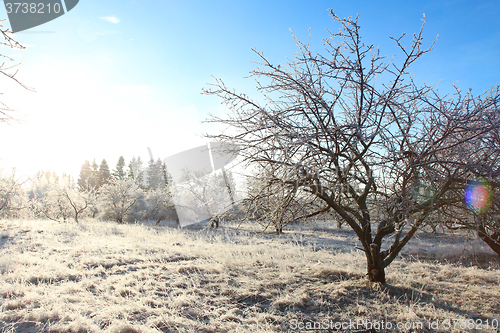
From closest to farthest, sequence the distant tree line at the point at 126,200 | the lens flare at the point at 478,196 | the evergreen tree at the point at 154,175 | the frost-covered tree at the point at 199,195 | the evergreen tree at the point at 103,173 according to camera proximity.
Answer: the lens flare at the point at 478,196, the distant tree line at the point at 126,200, the frost-covered tree at the point at 199,195, the evergreen tree at the point at 154,175, the evergreen tree at the point at 103,173

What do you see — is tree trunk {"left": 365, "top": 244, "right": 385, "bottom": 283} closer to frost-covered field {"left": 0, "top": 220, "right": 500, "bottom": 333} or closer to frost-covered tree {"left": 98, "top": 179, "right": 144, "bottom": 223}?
frost-covered field {"left": 0, "top": 220, "right": 500, "bottom": 333}

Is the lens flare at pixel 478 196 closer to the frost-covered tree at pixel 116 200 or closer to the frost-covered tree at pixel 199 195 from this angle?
the frost-covered tree at pixel 199 195

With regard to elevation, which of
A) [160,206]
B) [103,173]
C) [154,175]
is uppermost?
[103,173]

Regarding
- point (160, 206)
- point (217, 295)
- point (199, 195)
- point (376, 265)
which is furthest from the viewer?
point (199, 195)

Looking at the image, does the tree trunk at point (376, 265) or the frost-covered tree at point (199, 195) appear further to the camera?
the frost-covered tree at point (199, 195)

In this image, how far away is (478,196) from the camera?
413 centimetres

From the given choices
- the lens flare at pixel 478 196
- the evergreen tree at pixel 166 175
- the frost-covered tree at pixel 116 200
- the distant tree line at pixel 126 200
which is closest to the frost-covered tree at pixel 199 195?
the distant tree line at pixel 126 200

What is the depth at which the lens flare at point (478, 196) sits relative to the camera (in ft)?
13.0

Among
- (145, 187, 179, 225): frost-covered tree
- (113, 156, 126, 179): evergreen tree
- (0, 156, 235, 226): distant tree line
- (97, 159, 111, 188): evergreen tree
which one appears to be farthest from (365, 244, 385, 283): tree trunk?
(113, 156, 126, 179): evergreen tree

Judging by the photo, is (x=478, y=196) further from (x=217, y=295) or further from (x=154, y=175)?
(x=154, y=175)

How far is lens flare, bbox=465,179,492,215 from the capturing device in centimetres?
395

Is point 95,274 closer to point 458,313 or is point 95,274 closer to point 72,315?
point 72,315

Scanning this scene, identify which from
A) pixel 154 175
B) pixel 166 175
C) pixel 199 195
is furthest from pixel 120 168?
pixel 199 195

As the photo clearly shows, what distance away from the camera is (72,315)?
3768mm
